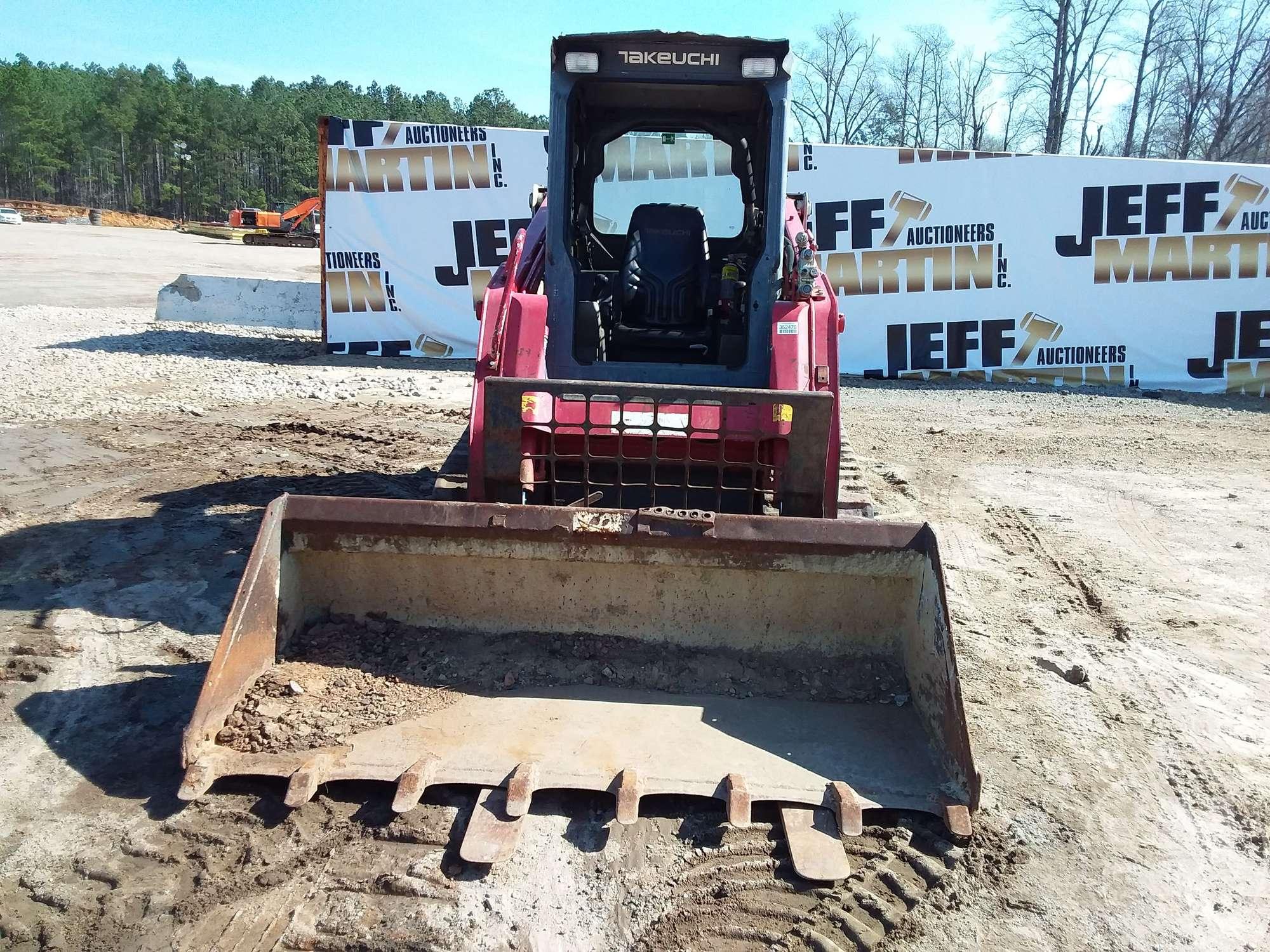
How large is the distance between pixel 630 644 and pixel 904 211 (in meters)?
10.2

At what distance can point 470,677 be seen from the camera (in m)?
3.59

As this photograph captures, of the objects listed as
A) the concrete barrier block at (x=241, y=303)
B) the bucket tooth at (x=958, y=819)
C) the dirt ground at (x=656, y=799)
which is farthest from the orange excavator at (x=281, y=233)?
the bucket tooth at (x=958, y=819)

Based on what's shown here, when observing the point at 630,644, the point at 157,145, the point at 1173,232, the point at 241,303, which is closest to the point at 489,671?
the point at 630,644

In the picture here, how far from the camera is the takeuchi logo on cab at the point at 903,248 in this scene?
1235cm

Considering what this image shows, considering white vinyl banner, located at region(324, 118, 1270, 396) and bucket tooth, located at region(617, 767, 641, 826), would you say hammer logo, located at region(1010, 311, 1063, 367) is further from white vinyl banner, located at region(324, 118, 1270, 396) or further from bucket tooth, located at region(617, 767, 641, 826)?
bucket tooth, located at region(617, 767, 641, 826)

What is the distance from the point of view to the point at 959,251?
12.4 metres

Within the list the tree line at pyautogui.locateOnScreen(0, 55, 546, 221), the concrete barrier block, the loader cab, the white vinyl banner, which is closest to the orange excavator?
the tree line at pyautogui.locateOnScreen(0, 55, 546, 221)

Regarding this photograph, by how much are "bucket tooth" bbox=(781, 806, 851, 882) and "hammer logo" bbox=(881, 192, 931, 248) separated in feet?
35.3

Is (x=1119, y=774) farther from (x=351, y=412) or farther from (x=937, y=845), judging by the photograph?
(x=351, y=412)

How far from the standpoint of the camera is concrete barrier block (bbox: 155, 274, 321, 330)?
47.1ft

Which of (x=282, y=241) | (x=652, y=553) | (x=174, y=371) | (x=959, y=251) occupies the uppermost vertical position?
(x=282, y=241)

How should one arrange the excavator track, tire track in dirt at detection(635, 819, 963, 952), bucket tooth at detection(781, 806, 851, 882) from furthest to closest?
the excavator track, bucket tooth at detection(781, 806, 851, 882), tire track in dirt at detection(635, 819, 963, 952)

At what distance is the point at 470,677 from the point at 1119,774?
8.05 ft

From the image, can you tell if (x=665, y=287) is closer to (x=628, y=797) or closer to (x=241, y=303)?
(x=628, y=797)
